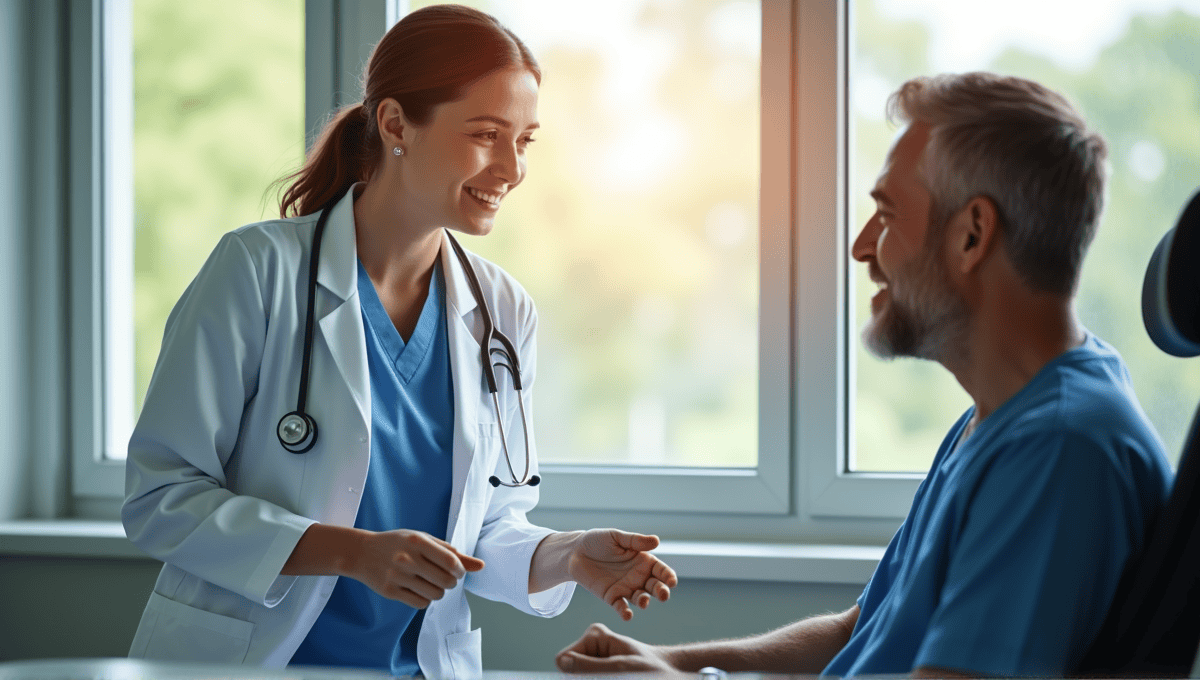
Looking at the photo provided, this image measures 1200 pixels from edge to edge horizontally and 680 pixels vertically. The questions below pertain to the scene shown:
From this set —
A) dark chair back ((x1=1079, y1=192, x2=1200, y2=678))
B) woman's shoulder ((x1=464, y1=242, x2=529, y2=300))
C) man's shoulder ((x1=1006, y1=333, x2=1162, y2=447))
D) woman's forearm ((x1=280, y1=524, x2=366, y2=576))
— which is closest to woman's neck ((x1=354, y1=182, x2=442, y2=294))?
woman's shoulder ((x1=464, y1=242, x2=529, y2=300))

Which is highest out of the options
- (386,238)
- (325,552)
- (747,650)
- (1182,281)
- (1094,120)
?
(1094,120)

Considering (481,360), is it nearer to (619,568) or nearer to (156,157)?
(619,568)

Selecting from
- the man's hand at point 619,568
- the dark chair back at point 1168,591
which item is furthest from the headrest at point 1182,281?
the man's hand at point 619,568

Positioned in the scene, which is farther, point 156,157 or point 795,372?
point 156,157

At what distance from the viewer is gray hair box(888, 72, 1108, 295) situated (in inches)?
33.9

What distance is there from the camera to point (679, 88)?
187 cm

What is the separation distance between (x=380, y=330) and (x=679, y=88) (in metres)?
0.88

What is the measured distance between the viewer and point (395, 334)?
4.57 ft

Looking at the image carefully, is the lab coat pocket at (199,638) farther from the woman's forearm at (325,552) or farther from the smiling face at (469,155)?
the smiling face at (469,155)

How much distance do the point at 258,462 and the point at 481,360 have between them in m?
0.38

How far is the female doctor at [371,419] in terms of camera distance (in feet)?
3.84

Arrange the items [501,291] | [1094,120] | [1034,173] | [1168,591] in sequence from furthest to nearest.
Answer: [1094,120] < [501,291] < [1034,173] < [1168,591]

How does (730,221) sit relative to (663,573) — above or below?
above

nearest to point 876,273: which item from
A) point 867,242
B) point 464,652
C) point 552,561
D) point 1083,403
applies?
point 867,242
